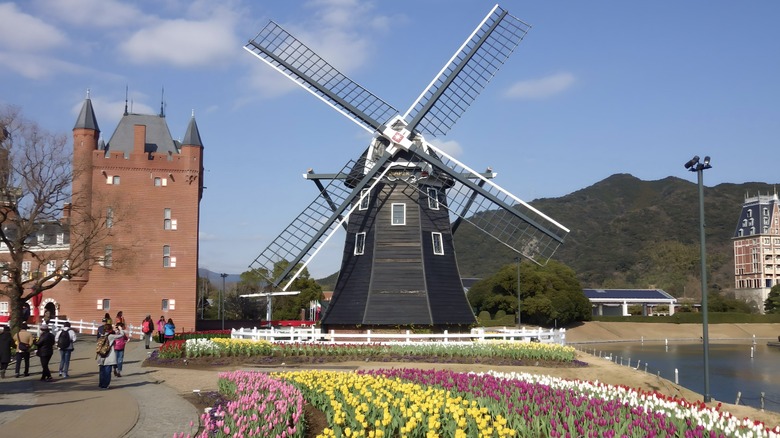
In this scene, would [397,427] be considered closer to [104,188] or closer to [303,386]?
[303,386]

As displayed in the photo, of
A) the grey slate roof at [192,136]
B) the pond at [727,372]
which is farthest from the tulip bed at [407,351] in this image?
the grey slate roof at [192,136]

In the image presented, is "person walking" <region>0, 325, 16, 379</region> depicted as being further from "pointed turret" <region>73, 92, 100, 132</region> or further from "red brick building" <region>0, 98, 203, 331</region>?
"pointed turret" <region>73, 92, 100, 132</region>

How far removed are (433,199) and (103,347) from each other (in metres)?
18.6

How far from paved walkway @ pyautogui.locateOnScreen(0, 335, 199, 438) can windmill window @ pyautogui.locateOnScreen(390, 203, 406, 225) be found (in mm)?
14160

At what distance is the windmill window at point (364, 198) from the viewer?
3416 centimetres

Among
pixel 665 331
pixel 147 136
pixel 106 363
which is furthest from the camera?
pixel 665 331

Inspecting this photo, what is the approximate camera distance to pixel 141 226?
51750mm

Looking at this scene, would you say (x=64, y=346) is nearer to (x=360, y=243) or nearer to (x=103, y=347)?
(x=103, y=347)

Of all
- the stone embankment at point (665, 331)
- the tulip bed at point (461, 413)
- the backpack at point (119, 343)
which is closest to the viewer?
the tulip bed at point (461, 413)

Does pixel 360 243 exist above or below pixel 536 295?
above

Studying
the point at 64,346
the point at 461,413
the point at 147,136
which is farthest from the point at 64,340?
the point at 147,136

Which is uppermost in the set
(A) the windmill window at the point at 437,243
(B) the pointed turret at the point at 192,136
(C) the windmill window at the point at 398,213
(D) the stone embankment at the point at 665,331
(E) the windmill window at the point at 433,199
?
(B) the pointed turret at the point at 192,136

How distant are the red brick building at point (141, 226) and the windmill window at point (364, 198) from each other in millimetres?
21186

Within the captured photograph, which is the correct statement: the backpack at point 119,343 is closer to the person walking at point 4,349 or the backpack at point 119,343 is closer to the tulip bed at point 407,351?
the person walking at point 4,349
